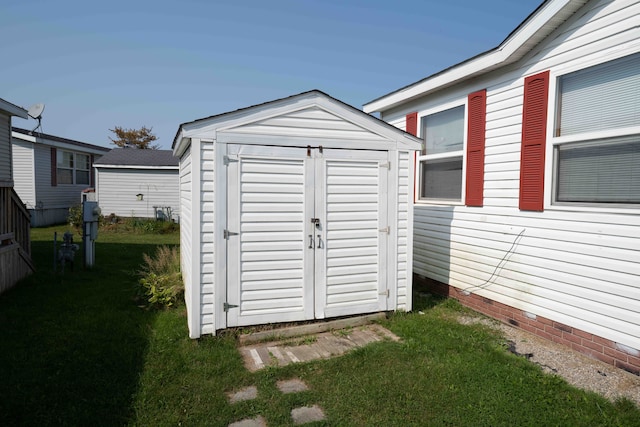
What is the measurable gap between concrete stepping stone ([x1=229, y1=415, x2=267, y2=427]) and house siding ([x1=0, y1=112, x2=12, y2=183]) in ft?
21.8

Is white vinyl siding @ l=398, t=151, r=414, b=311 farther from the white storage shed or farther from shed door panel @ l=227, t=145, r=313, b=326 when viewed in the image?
shed door panel @ l=227, t=145, r=313, b=326

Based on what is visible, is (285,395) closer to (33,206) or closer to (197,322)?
(197,322)

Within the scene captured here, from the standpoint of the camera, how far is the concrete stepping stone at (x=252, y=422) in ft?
9.79

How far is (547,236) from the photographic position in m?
4.60

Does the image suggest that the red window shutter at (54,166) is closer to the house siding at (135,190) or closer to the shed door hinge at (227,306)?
the house siding at (135,190)

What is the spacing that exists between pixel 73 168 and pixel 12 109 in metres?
12.8

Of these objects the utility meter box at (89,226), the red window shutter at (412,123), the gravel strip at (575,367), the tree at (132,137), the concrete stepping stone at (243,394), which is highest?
the tree at (132,137)

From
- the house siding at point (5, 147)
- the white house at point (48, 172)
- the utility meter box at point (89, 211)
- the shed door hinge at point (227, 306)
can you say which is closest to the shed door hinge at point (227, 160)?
the shed door hinge at point (227, 306)

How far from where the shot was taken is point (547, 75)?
15.1 feet

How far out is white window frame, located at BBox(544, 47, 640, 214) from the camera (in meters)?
3.84

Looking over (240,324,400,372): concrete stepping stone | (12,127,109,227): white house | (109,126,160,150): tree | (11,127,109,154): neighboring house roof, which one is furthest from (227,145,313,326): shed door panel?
(109,126,160,150): tree

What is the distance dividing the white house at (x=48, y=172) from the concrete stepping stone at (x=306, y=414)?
52.9ft

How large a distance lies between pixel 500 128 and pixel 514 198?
3.14 ft

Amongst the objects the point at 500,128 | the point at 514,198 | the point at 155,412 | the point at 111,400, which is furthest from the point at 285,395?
the point at 500,128
